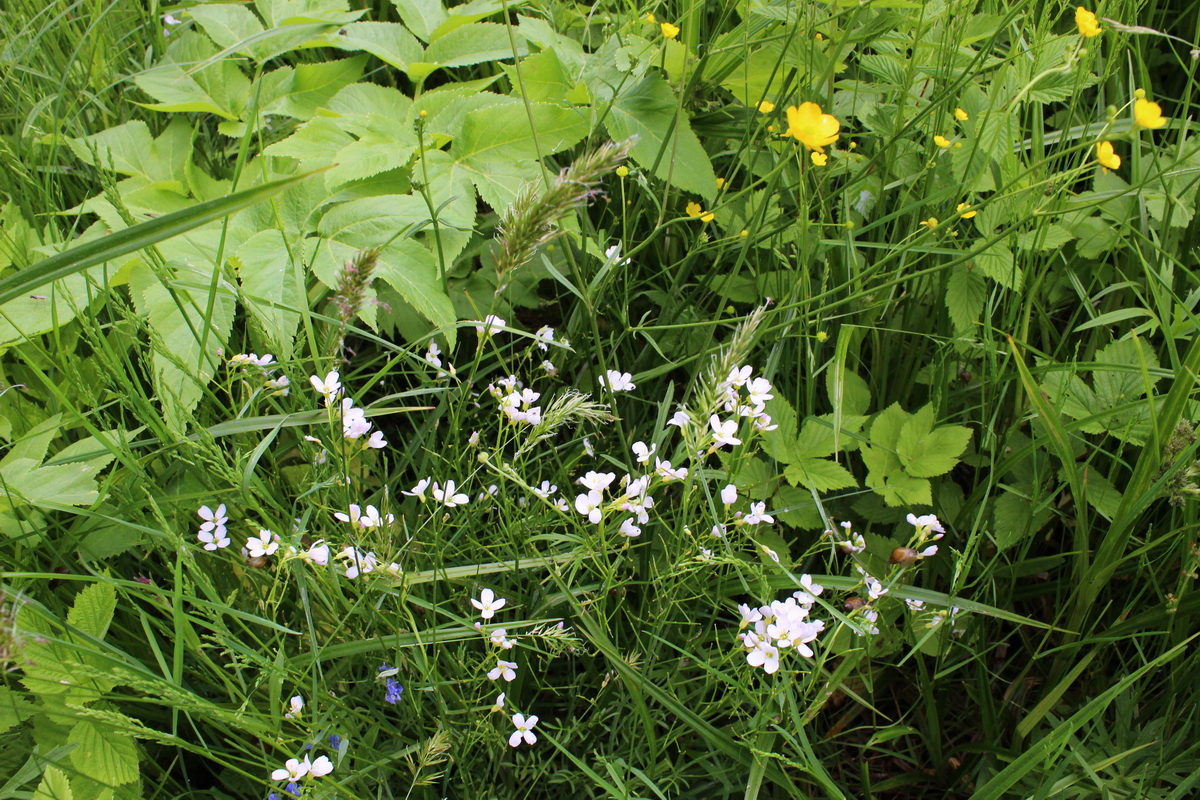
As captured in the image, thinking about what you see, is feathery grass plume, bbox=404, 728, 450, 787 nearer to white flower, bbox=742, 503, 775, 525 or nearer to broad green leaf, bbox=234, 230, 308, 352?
white flower, bbox=742, 503, 775, 525

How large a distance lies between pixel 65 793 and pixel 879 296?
5.60ft

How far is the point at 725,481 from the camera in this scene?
1447mm

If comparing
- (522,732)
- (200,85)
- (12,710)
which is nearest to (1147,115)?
(522,732)

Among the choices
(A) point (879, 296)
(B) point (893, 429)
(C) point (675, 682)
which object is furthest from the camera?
(A) point (879, 296)

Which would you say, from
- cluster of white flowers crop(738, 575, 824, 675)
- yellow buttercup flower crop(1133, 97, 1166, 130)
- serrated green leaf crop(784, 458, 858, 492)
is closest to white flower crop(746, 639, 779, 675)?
cluster of white flowers crop(738, 575, 824, 675)

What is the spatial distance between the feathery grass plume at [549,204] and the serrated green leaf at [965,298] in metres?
1.01

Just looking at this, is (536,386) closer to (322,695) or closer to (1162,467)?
(322,695)

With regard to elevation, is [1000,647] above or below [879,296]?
below

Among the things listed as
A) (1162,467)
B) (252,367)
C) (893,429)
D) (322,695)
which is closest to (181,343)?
(252,367)

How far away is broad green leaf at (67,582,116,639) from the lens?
122cm

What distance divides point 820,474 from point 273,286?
1092mm

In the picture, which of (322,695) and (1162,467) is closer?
(322,695)

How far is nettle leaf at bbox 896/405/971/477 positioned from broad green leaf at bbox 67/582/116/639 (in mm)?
1397

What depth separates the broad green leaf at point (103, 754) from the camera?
1.15m
